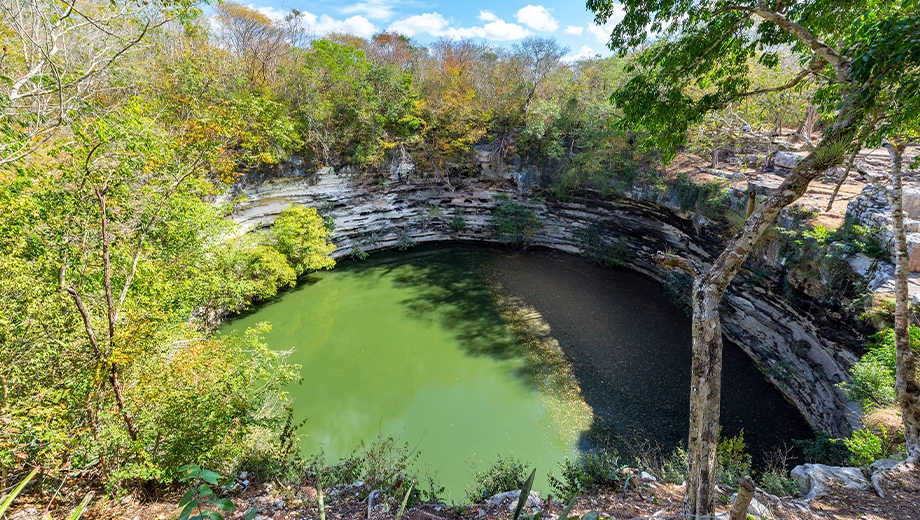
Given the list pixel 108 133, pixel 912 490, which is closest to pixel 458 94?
pixel 108 133

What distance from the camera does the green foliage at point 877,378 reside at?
487cm

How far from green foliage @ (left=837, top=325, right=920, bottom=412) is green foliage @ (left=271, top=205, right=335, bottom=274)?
1166cm

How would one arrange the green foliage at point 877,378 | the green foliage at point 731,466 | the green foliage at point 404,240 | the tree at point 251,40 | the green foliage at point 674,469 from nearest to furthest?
1. the green foliage at point 731,466
2. the green foliage at point 674,469
3. the green foliage at point 877,378
4. the tree at point 251,40
5. the green foliage at point 404,240

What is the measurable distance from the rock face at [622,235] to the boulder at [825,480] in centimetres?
267

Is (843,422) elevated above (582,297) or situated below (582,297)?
below

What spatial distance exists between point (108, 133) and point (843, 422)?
10.7m

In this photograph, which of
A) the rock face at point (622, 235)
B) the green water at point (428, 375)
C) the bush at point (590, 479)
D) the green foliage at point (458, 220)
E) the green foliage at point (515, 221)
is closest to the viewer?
the bush at point (590, 479)

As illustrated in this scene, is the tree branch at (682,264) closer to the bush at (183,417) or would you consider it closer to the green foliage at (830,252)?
the bush at (183,417)

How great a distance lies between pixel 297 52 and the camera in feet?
44.4

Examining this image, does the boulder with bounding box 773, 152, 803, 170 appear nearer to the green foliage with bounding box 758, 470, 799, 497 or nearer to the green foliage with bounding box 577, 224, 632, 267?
the green foliage with bounding box 577, 224, 632, 267

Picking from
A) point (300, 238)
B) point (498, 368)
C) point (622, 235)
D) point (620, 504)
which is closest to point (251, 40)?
point (300, 238)

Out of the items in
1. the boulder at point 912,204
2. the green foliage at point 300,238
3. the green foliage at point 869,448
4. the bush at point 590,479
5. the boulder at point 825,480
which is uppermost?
the boulder at point 912,204

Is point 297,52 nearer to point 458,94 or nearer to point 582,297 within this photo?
point 458,94

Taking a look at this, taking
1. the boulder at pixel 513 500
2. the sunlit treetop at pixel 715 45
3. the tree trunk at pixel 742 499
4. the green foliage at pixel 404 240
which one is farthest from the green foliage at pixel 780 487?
the green foliage at pixel 404 240
